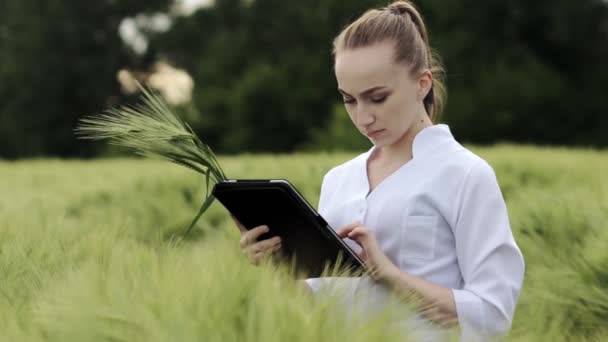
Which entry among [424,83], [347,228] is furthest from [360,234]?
[424,83]

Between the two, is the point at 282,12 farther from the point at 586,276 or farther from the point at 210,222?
the point at 586,276

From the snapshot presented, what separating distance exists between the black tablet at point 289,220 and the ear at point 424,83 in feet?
1.25

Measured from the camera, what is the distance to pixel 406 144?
5.64 ft

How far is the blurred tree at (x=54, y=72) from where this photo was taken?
23.1m

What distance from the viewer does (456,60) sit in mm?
18156

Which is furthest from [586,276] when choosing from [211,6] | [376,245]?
[211,6]

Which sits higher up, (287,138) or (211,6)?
(211,6)

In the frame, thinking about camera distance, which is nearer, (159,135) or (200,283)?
(200,283)

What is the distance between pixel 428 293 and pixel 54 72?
23.5m

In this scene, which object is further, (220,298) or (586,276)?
(586,276)

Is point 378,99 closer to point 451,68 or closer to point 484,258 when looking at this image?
point 484,258

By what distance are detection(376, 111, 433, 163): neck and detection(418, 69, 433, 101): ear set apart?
6 centimetres

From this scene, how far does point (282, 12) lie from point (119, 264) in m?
20.6

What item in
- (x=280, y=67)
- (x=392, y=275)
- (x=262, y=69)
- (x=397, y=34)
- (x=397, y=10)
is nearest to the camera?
(x=392, y=275)
